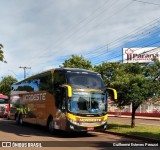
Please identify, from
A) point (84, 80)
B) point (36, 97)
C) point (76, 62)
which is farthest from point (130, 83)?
point (76, 62)

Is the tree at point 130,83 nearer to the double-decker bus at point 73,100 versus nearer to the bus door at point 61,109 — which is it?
the double-decker bus at point 73,100

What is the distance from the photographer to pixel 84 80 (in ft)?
68.0

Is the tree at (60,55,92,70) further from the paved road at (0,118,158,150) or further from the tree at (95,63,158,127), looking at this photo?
the paved road at (0,118,158,150)

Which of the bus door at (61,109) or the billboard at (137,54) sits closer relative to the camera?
the bus door at (61,109)

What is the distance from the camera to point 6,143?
1634cm

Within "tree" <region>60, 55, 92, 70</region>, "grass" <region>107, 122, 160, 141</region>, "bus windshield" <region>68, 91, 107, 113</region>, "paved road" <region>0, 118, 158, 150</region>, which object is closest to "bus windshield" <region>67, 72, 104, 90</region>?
"bus windshield" <region>68, 91, 107, 113</region>

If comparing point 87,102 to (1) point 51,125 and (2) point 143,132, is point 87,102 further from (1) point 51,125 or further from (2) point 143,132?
(2) point 143,132

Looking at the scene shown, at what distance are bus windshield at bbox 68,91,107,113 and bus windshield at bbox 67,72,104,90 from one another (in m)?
0.46

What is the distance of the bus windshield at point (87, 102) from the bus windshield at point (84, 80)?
1.51 feet

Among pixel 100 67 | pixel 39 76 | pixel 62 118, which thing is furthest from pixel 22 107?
pixel 62 118

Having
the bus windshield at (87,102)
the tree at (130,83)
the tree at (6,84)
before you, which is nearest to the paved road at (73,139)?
the bus windshield at (87,102)

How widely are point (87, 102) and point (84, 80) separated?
1261 millimetres

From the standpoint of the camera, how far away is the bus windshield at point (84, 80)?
20378 mm

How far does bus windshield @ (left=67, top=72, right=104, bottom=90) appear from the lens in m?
20.4
